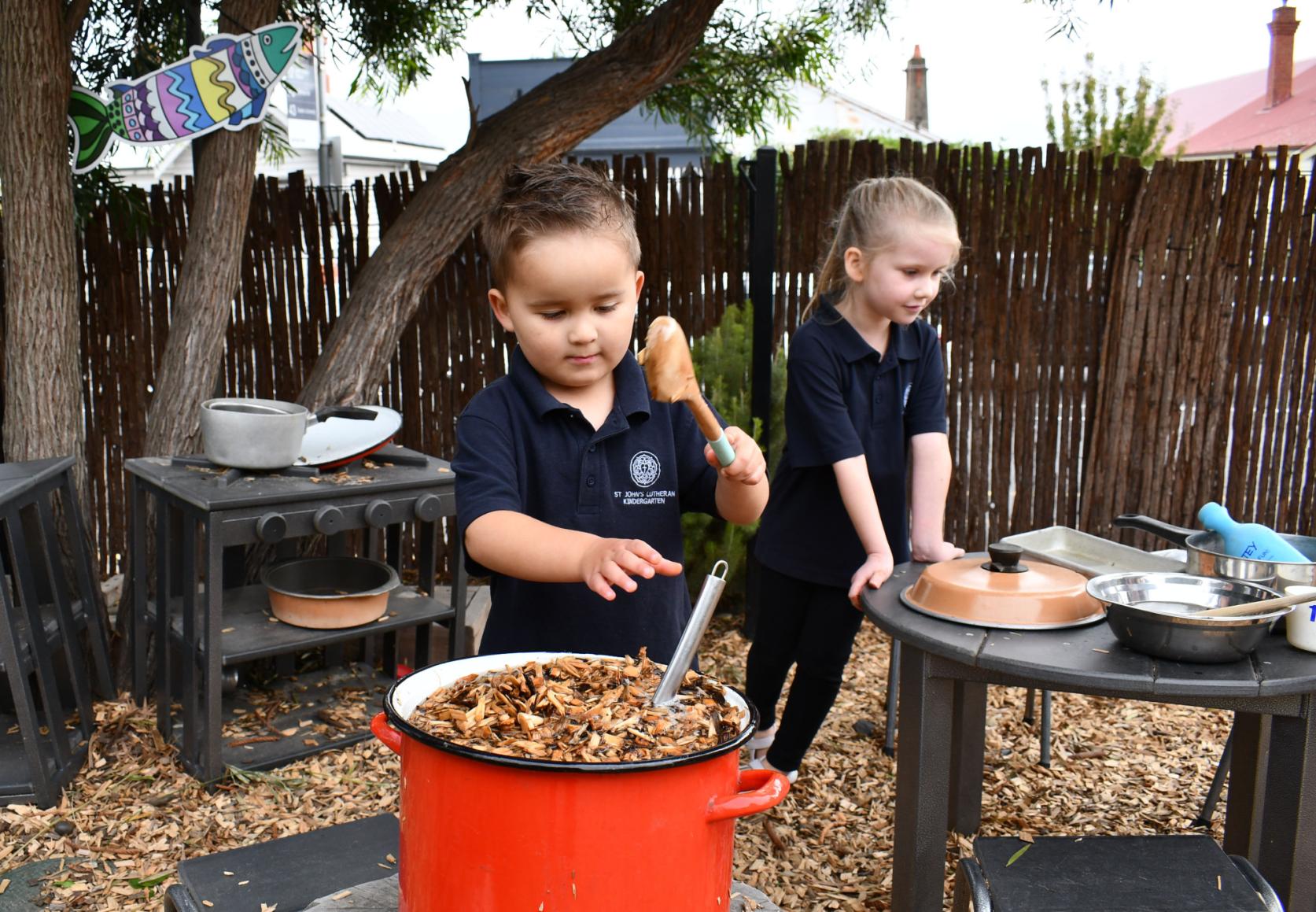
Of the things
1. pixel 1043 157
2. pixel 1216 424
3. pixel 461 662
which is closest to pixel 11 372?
pixel 461 662

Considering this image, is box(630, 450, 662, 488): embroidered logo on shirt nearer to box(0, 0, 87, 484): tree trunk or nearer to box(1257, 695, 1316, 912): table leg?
box(1257, 695, 1316, 912): table leg

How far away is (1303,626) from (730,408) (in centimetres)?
310

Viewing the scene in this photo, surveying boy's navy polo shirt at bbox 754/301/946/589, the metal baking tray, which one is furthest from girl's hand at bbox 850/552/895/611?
boy's navy polo shirt at bbox 754/301/946/589

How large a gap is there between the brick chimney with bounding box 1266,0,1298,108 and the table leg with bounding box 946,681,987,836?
2949 cm

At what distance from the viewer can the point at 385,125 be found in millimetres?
20750

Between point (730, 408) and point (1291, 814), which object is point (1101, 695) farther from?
point (730, 408)

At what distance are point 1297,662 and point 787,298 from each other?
360cm

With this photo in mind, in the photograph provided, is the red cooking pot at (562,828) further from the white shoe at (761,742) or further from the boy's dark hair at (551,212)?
the white shoe at (761,742)

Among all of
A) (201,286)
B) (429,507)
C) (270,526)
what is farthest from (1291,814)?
(201,286)

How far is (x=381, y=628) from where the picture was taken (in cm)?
378

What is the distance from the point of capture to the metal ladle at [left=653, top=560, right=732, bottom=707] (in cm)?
123

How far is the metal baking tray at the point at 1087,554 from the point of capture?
2592mm

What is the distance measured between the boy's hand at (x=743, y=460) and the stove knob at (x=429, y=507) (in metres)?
2.16

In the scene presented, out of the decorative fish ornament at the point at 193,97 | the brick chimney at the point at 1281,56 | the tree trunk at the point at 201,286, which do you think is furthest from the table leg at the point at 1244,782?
the brick chimney at the point at 1281,56
